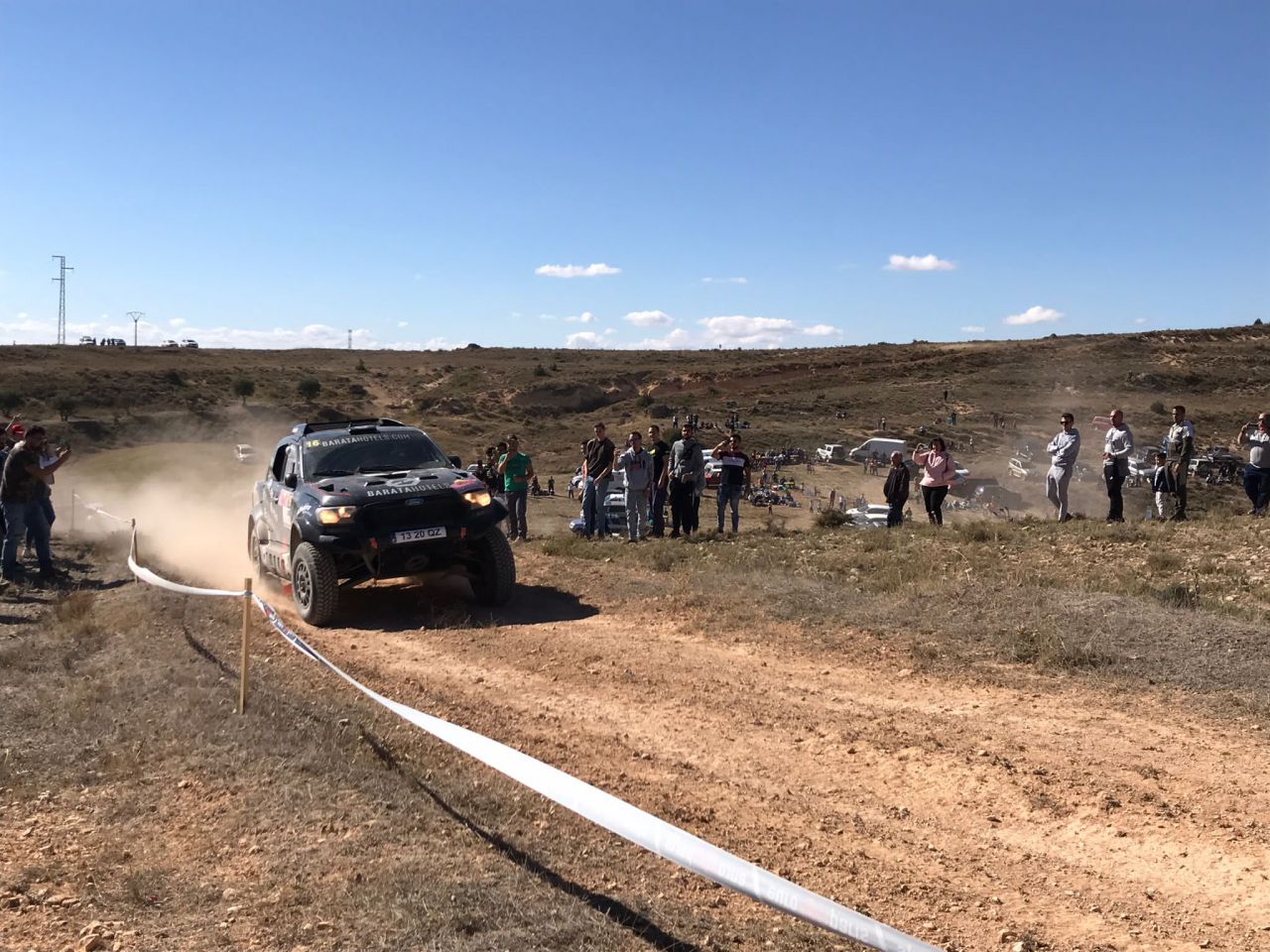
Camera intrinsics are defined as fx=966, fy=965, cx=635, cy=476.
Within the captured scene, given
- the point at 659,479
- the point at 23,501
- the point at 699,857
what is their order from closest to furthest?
1. the point at 699,857
2. the point at 23,501
3. the point at 659,479

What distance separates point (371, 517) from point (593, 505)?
632 centimetres

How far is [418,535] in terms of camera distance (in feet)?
31.3

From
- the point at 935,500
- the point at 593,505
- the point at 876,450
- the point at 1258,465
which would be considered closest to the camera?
the point at 1258,465

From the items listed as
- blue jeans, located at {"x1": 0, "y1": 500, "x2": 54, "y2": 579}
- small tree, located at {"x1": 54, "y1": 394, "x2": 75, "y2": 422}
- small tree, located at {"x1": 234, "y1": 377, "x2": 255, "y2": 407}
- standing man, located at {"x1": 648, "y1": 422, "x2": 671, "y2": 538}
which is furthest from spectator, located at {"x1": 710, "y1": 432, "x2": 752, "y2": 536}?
small tree, located at {"x1": 234, "y1": 377, "x2": 255, "y2": 407}

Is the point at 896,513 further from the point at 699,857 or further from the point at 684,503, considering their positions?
the point at 699,857

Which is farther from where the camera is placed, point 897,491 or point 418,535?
point 897,491

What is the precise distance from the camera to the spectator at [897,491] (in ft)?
49.8

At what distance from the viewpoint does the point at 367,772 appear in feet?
16.9


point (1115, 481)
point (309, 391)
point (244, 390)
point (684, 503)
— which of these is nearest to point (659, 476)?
Result: point (684, 503)

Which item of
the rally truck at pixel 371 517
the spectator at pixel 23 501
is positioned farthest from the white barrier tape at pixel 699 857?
the spectator at pixel 23 501

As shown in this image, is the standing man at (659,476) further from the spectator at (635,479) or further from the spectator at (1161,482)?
the spectator at (1161,482)

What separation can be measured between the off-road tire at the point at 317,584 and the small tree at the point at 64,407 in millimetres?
42297

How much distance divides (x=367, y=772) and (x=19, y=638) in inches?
241

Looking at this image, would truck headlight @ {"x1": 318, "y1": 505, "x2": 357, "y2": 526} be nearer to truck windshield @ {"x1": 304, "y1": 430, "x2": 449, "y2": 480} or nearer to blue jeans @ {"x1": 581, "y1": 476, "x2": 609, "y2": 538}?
truck windshield @ {"x1": 304, "y1": 430, "x2": 449, "y2": 480}
